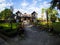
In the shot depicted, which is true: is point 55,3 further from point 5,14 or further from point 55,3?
point 5,14

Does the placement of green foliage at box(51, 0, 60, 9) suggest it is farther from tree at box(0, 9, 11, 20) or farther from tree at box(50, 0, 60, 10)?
tree at box(0, 9, 11, 20)

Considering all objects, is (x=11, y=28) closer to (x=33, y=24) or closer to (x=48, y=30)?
(x=33, y=24)

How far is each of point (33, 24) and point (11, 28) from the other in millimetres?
486

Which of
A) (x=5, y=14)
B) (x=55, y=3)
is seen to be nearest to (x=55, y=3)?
(x=55, y=3)

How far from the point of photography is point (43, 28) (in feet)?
12.0

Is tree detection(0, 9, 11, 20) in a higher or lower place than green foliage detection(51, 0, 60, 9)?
lower

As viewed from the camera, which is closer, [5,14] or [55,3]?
[5,14]

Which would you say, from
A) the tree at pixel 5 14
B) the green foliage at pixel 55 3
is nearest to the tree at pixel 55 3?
the green foliage at pixel 55 3

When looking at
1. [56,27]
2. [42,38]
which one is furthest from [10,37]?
[56,27]

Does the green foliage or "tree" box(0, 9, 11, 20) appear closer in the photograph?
"tree" box(0, 9, 11, 20)

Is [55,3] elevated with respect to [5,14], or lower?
elevated

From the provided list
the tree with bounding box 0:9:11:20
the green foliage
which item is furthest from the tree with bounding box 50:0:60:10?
the tree with bounding box 0:9:11:20

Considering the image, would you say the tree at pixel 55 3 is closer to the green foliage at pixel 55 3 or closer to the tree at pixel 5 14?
the green foliage at pixel 55 3

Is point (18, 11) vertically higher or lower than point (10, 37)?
higher
